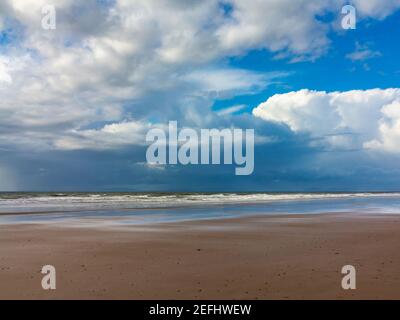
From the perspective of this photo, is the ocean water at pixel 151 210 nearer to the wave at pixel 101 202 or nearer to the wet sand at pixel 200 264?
the wave at pixel 101 202

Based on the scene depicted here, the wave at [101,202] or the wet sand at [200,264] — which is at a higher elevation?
the wave at [101,202]

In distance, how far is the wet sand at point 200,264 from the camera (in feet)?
24.5

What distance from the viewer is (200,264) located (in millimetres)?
9906

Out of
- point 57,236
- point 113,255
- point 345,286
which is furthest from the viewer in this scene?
point 57,236

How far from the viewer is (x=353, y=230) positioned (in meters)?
17.2

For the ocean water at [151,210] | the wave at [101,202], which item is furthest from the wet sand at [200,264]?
the wave at [101,202]

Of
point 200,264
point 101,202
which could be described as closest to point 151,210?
point 101,202

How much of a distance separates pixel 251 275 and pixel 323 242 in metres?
5.83

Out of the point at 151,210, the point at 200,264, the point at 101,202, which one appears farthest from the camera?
the point at 101,202

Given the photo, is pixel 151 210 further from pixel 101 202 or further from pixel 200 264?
pixel 200 264

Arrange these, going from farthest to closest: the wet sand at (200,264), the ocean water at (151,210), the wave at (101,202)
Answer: the wave at (101,202) → the ocean water at (151,210) → the wet sand at (200,264)

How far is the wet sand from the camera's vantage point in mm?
7465
